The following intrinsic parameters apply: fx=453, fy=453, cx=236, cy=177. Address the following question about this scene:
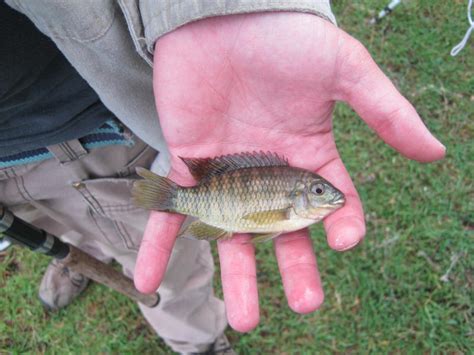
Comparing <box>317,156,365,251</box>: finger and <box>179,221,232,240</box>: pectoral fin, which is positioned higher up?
<box>317,156,365,251</box>: finger

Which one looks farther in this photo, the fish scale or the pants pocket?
the pants pocket

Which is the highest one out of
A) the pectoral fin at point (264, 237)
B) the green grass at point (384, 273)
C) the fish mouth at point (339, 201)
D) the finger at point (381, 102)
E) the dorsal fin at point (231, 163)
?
the finger at point (381, 102)

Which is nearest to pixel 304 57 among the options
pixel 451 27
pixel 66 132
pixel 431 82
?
pixel 66 132

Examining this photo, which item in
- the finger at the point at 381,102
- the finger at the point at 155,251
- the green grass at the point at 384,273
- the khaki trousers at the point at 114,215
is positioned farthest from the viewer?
the green grass at the point at 384,273

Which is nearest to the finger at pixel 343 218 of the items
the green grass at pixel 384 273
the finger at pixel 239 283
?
the finger at pixel 239 283

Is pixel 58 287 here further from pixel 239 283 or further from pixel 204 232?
pixel 239 283

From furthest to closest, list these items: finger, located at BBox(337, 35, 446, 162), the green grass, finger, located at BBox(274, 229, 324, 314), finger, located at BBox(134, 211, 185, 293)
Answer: the green grass < finger, located at BBox(134, 211, 185, 293) < finger, located at BBox(274, 229, 324, 314) < finger, located at BBox(337, 35, 446, 162)

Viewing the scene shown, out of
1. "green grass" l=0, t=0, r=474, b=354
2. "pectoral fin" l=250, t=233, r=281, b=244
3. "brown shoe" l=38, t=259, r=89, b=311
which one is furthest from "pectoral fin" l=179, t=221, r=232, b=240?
"brown shoe" l=38, t=259, r=89, b=311

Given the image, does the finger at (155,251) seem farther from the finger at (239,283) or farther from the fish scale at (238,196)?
the finger at (239,283)

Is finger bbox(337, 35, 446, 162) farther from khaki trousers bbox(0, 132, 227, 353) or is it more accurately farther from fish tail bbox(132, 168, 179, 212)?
A: khaki trousers bbox(0, 132, 227, 353)
